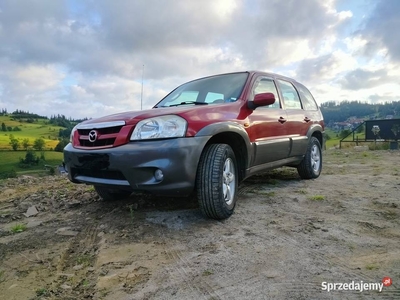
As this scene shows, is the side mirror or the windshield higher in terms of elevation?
the windshield

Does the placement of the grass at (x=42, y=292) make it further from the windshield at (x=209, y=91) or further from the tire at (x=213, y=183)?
the windshield at (x=209, y=91)

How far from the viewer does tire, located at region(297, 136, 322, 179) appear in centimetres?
493

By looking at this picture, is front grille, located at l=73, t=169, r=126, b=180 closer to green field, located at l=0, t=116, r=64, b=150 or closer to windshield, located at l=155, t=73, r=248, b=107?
windshield, located at l=155, t=73, r=248, b=107

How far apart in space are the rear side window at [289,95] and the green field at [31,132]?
174 ft

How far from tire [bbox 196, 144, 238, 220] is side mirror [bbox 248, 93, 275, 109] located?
29.1 inches

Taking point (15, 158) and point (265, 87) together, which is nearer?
point (265, 87)

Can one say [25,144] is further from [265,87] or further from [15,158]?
[265,87]

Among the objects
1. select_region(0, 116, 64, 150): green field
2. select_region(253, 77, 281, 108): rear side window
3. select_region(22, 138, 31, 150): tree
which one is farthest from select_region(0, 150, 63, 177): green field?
select_region(253, 77, 281, 108): rear side window

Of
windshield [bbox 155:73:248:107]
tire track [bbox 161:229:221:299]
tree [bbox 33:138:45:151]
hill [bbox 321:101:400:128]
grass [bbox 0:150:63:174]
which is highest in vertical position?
hill [bbox 321:101:400:128]

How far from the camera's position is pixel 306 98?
523 cm

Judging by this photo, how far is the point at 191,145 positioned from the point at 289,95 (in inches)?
104

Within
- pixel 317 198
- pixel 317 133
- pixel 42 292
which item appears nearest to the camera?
pixel 42 292

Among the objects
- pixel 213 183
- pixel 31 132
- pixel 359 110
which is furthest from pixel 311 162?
pixel 359 110

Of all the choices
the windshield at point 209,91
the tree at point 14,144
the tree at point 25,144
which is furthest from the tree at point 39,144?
the windshield at point 209,91
